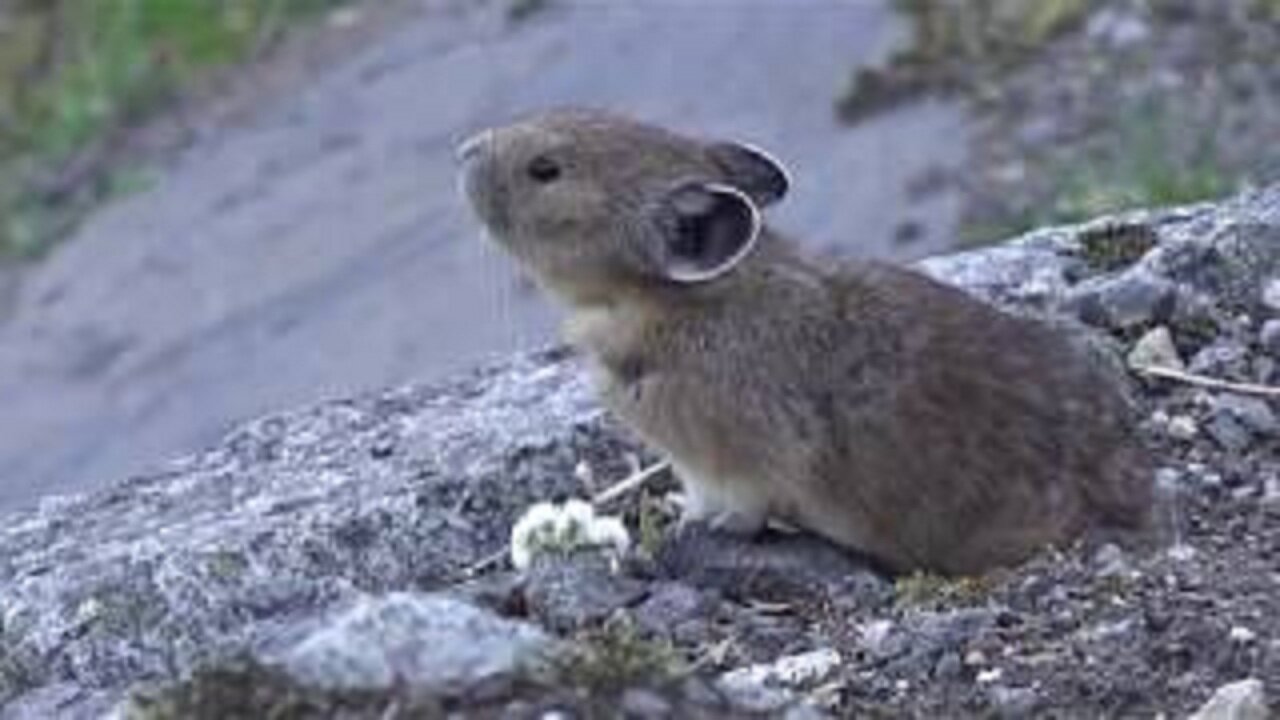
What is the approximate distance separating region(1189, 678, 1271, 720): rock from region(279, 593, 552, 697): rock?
3.66 feet

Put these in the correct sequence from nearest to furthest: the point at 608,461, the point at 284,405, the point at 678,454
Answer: the point at 678,454
the point at 608,461
the point at 284,405

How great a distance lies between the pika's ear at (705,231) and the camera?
7305 millimetres

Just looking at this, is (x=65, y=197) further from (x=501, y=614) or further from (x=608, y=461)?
(x=501, y=614)

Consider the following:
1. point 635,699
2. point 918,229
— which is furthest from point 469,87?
point 635,699

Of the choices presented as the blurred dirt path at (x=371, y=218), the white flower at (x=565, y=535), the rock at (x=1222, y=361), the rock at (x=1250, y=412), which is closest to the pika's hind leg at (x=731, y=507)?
the white flower at (x=565, y=535)

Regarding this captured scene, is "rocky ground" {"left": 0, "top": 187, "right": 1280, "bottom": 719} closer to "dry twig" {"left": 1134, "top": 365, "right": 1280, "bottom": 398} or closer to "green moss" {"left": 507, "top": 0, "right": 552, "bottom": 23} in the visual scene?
"dry twig" {"left": 1134, "top": 365, "right": 1280, "bottom": 398}

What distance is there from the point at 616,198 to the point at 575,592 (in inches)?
41.5

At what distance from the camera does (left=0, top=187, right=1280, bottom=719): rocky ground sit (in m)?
5.01

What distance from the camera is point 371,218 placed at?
16.7 meters

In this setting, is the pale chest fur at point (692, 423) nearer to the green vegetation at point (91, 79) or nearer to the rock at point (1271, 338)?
the rock at point (1271, 338)

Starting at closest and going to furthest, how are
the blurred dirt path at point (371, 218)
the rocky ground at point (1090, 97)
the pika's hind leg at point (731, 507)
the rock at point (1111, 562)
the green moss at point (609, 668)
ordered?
the green moss at point (609, 668) < the rock at point (1111, 562) < the pika's hind leg at point (731, 507) < the rocky ground at point (1090, 97) < the blurred dirt path at point (371, 218)

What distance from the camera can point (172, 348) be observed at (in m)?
16.6

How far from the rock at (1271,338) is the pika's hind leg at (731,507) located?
1.28 metres

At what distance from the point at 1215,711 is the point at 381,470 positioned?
2.93 meters
